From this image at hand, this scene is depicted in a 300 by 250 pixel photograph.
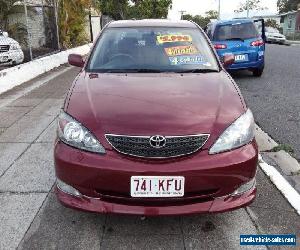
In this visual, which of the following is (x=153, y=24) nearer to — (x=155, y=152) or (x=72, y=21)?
(x=155, y=152)

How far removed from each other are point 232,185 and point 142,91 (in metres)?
1.09

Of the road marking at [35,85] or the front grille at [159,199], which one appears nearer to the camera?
the front grille at [159,199]

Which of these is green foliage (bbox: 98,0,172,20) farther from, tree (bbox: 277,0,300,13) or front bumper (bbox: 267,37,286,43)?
tree (bbox: 277,0,300,13)

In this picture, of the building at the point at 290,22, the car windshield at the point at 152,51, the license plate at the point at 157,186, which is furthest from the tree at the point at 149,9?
the license plate at the point at 157,186

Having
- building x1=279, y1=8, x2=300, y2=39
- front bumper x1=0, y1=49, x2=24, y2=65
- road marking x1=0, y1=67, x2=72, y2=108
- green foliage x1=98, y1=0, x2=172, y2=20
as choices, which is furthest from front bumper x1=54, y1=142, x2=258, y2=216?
building x1=279, y1=8, x2=300, y2=39

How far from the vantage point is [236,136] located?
9.35 feet

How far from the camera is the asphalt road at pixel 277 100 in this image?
5.53 m

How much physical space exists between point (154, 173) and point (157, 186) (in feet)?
0.33

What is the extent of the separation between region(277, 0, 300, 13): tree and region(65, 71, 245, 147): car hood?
223 ft

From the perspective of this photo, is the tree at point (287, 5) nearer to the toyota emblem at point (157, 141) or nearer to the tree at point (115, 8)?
the tree at point (115, 8)

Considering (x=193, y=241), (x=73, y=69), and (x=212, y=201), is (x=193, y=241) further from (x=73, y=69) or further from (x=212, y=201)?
(x=73, y=69)

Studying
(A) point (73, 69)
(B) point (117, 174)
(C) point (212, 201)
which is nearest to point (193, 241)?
(C) point (212, 201)

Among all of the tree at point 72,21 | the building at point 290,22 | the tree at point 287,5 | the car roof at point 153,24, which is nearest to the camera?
the car roof at point 153,24

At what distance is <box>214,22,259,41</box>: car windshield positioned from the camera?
10312mm
